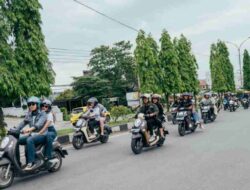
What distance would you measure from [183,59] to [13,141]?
29.0 meters

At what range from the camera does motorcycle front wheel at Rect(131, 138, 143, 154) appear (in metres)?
10.1

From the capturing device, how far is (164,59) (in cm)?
3188

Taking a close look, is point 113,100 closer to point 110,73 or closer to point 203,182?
point 110,73

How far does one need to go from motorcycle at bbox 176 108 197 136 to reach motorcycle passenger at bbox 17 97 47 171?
7062 mm

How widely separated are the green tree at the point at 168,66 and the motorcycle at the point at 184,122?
1635 cm

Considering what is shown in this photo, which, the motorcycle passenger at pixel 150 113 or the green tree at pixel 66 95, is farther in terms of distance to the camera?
the green tree at pixel 66 95

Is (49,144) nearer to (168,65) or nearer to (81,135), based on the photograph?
(81,135)

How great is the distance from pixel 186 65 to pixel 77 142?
24.3m

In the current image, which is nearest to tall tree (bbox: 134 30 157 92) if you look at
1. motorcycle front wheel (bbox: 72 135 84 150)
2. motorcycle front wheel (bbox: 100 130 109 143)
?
motorcycle front wheel (bbox: 100 130 109 143)

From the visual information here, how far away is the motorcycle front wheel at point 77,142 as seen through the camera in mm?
12320

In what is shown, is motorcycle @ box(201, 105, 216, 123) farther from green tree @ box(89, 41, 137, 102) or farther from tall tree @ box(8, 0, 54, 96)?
green tree @ box(89, 41, 137, 102)

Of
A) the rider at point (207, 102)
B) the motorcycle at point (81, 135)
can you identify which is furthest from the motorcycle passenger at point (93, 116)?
the rider at point (207, 102)

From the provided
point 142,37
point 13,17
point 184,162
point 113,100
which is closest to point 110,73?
point 113,100

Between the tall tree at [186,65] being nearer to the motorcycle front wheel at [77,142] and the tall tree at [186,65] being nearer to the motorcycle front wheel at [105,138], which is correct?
the motorcycle front wheel at [105,138]
